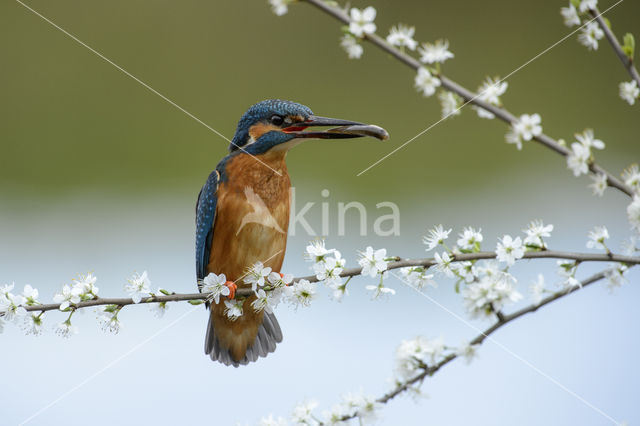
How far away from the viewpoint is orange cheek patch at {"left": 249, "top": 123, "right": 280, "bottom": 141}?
1090mm

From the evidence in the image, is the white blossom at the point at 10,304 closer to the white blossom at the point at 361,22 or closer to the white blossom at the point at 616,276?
the white blossom at the point at 361,22

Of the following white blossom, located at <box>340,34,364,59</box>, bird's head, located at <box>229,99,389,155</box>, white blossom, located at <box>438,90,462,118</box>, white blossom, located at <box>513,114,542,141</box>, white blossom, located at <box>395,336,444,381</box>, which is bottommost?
white blossom, located at <box>395,336,444,381</box>

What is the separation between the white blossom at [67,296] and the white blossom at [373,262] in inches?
15.8

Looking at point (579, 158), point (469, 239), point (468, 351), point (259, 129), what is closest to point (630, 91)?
point (579, 158)

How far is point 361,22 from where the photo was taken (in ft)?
2.30

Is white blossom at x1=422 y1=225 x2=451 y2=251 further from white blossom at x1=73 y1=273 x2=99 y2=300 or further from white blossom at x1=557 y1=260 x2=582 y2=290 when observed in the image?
white blossom at x1=73 y1=273 x2=99 y2=300

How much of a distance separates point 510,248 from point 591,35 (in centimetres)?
30

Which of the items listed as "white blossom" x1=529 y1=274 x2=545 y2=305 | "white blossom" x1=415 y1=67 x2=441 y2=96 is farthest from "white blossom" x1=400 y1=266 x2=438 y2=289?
"white blossom" x1=415 y1=67 x2=441 y2=96

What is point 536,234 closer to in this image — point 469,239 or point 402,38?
point 469,239

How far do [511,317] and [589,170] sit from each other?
191mm

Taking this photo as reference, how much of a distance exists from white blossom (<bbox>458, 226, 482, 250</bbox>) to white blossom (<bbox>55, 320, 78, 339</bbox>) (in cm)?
54

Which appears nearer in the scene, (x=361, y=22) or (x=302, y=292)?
(x=361, y=22)

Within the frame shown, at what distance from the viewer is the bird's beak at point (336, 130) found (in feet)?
2.79

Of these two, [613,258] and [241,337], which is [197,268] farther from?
[613,258]
